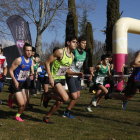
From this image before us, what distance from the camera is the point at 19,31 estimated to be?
14.0 metres

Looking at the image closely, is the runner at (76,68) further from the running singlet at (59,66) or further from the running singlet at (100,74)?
the running singlet at (100,74)

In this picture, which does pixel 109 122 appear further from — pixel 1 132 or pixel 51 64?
pixel 1 132

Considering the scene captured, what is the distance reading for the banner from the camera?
45.1 feet

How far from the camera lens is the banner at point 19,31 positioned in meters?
13.8

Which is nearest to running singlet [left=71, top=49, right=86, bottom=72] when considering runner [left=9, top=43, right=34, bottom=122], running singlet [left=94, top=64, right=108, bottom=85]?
runner [left=9, top=43, right=34, bottom=122]

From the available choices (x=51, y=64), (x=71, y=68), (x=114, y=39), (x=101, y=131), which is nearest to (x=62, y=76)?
(x=51, y=64)

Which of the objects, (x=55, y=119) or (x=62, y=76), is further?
(x=55, y=119)

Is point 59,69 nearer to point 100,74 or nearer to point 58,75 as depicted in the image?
point 58,75

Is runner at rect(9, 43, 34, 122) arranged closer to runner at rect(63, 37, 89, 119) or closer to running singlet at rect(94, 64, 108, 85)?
runner at rect(63, 37, 89, 119)

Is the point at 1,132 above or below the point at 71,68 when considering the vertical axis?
below

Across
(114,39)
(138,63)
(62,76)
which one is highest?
(114,39)

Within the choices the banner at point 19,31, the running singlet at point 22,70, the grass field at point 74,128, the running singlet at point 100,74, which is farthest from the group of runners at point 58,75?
the banner at point 19,31

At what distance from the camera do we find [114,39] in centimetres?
1388

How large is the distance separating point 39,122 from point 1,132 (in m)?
1.17
